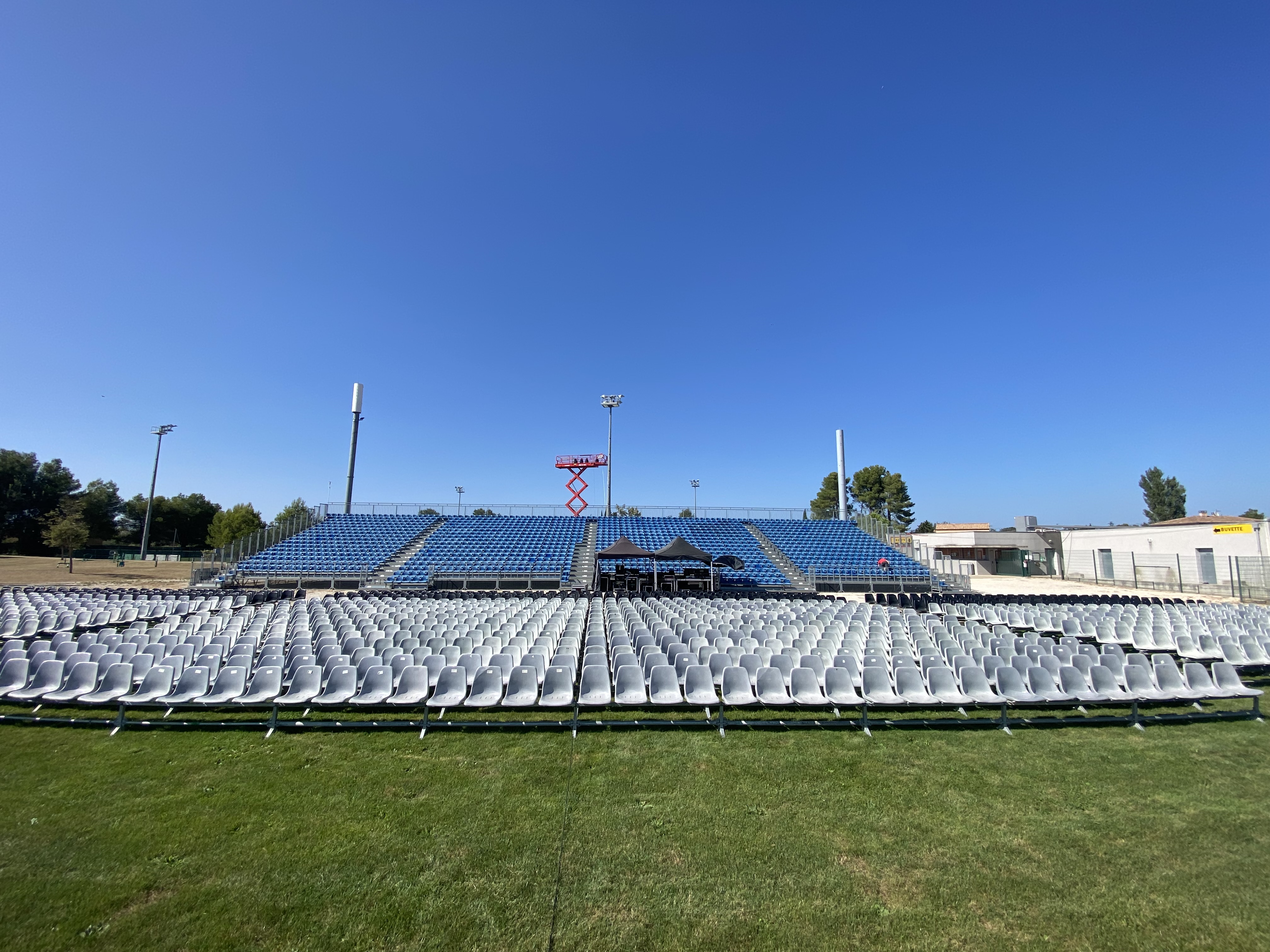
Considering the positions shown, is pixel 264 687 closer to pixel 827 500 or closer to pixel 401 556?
pixel 401 556

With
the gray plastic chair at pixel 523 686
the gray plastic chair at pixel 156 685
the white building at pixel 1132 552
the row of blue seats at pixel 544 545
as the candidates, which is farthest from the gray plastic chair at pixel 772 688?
the white building at pixel 1132 552

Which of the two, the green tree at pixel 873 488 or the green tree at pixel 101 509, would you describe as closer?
the green tree at pixel 101 509

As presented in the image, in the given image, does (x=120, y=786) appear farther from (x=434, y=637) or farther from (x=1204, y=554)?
(x=1204, y=554)

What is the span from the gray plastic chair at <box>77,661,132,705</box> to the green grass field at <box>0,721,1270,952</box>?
98 centimetres

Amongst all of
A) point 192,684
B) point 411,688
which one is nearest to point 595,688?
point 411,688

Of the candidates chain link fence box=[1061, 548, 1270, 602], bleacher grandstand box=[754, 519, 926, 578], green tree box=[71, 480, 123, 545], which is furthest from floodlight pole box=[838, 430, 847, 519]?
green tree box=[71, 480, 123, 545]

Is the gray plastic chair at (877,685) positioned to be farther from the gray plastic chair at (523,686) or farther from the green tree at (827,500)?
the green tree at (827,500)

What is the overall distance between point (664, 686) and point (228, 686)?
6261 millimetres

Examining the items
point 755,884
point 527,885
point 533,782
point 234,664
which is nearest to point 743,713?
point 533,782

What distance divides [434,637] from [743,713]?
229 inches

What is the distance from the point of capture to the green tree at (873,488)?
71750 millimetres

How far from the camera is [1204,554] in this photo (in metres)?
29.8

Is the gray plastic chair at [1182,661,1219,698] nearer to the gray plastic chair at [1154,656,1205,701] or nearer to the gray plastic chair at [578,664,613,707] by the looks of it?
the gray plastic chair at [1154,656,1205,701]

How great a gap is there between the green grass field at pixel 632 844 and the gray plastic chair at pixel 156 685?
93cm
